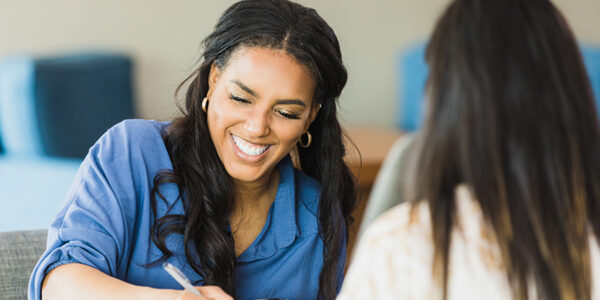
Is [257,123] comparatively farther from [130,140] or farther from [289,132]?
[130,140]

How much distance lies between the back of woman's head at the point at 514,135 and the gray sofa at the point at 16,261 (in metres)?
0.80

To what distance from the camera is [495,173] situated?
2.55 feet

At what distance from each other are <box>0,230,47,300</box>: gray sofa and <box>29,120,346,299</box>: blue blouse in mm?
70

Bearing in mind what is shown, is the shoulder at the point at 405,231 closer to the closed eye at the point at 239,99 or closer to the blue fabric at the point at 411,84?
the closed eye at the point at 239,99

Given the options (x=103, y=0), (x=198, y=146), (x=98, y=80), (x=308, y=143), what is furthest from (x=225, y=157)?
(x=103, y=0)

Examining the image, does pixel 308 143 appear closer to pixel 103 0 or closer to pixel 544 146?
pixel 544 146

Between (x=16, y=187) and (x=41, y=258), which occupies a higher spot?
(x=41, y=258)

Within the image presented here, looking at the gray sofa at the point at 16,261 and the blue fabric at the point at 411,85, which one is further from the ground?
the gray sofa at the point at 16,261

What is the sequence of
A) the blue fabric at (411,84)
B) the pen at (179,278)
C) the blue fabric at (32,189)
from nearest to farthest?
the pen at (179,278) < the blue fabric at (32,189) < the blue fabric at (411,84)

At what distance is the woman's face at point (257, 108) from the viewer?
1.37 meters

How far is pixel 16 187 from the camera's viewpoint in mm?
2674

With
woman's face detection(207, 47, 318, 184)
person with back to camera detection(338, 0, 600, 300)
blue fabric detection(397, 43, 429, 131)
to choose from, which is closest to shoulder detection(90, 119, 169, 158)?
woman's face detection(207, 47, 318, 184)

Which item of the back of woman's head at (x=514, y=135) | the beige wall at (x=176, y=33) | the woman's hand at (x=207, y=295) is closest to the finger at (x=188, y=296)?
the woman's hand at (x=207, y=295)

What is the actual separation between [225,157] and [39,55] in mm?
2572
